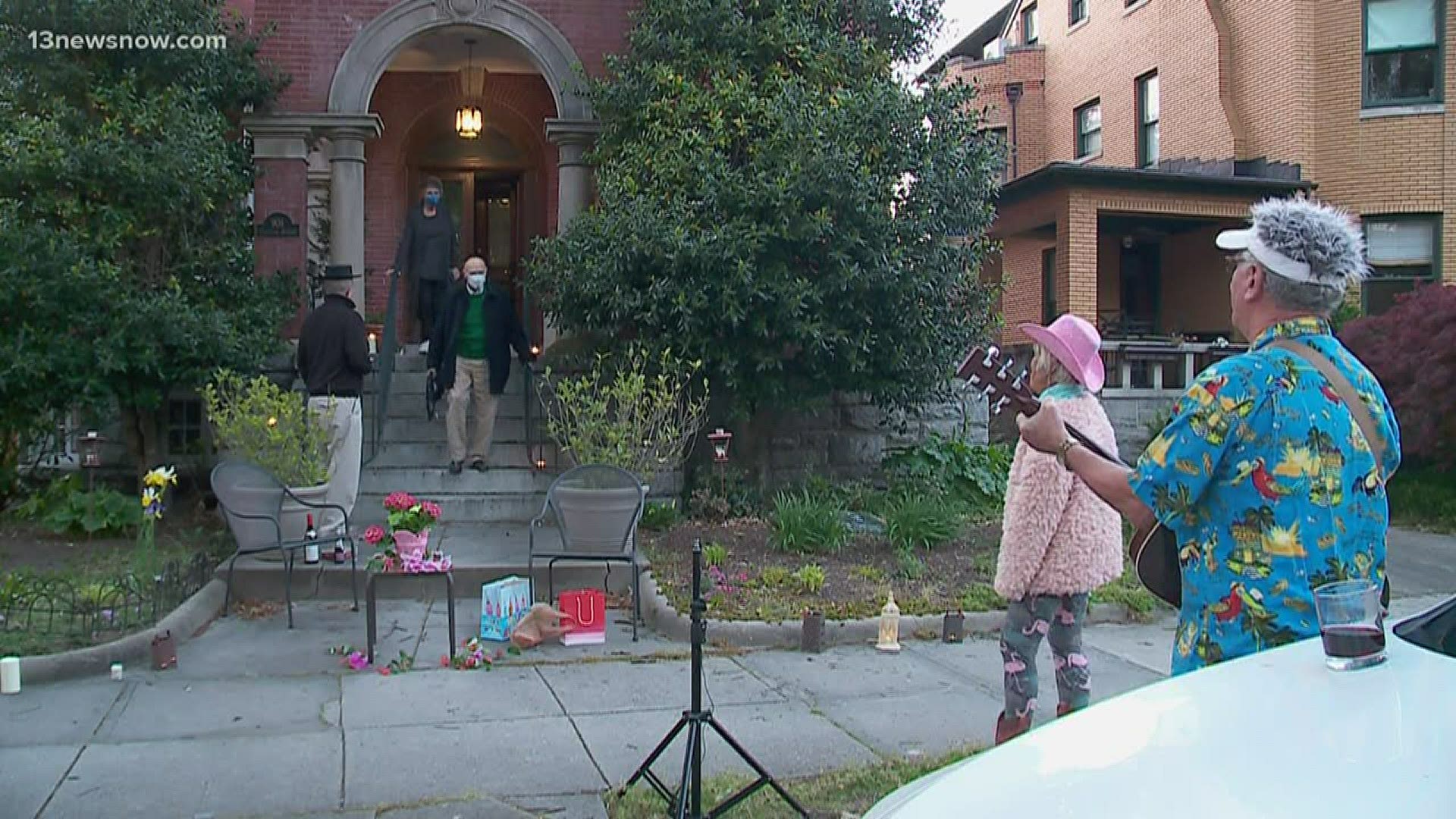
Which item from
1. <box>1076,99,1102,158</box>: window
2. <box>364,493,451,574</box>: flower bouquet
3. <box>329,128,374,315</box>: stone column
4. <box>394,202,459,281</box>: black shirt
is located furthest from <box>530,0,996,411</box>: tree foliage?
<box>1076,99,1102,158</box>: window

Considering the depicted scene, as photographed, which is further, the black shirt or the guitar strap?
the black shirt

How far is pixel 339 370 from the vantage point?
9.09m

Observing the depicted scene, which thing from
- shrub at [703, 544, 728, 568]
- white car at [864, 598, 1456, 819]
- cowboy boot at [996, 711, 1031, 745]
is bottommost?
cowboy boot at [996, 711, 1031, 745]

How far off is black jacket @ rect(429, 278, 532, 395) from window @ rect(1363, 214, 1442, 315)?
1376cm

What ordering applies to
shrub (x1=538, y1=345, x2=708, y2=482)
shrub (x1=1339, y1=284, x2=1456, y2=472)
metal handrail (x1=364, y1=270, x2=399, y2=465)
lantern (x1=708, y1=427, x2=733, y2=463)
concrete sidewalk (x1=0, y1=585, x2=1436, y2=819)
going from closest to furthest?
1. concrete sidewalk (x1=0, y1=585, x2=1436, y2=819)
2. shrub (x1=538, y1=345, x2=708, y2=482)
3. lantern (x1=708, y1=427, x2=733, y2=463)
4. metal handrail (x1=364, y1=270, x2=399, y2=465)
5. shrub (x1=1339, y1=284, x2=1456, y2=472)

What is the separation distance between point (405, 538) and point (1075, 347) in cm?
436

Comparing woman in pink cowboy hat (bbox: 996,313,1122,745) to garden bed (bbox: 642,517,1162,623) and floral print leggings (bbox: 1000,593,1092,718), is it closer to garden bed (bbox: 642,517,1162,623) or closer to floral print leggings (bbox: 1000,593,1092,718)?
floral print leggings (bbox: 1000,593,1092,718)

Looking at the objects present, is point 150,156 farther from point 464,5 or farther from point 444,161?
point 444,161

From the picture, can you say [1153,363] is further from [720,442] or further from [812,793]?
[812,793]

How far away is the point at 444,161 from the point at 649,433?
8.21 meters

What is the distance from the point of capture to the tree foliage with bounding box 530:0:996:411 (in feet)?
31.1

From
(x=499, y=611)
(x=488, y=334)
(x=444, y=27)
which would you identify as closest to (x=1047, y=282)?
(x=444, y=27)

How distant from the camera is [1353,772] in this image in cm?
189

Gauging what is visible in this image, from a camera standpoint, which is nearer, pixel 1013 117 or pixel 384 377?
pixel 384 377
